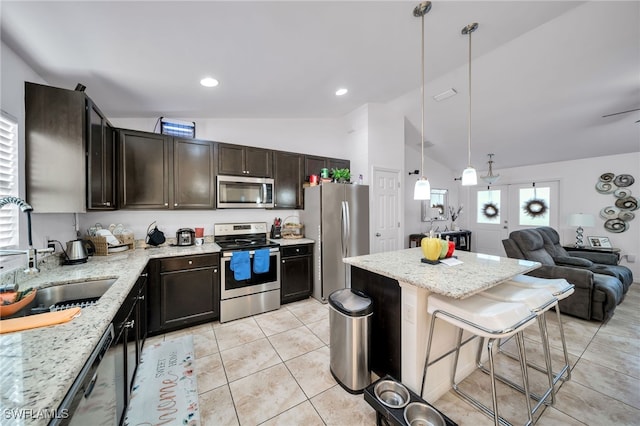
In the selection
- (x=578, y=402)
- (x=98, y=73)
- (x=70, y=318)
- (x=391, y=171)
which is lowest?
(x=578, y=402)

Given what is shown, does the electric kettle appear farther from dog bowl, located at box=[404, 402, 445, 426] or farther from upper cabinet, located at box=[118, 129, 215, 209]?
dog bowl, located at box=[404, 402, 445, 426]

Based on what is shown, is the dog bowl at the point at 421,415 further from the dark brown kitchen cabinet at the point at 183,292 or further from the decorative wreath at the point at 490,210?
the decorative wreath at the point at 490,210

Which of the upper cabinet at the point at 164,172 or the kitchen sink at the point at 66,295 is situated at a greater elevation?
the upper cabinet at the point at 164,172

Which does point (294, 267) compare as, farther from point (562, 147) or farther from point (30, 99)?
point (562, 147)

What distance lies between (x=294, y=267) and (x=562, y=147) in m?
5.56

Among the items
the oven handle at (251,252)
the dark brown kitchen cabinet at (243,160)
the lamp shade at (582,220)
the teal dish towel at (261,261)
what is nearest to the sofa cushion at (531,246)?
the lamp shade at (582,220)

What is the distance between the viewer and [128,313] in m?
1.53

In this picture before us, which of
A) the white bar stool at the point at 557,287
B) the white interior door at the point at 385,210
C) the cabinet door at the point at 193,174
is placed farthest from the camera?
the white interior door at the point at 385,210

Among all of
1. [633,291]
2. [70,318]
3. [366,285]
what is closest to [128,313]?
[70,318]

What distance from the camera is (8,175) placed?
1576 mm

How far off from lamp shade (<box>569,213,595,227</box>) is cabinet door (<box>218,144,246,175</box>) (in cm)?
610

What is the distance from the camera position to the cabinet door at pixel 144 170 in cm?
258

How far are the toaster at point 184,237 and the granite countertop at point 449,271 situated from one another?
2152 mm

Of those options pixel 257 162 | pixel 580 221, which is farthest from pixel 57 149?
pixel 580 221
